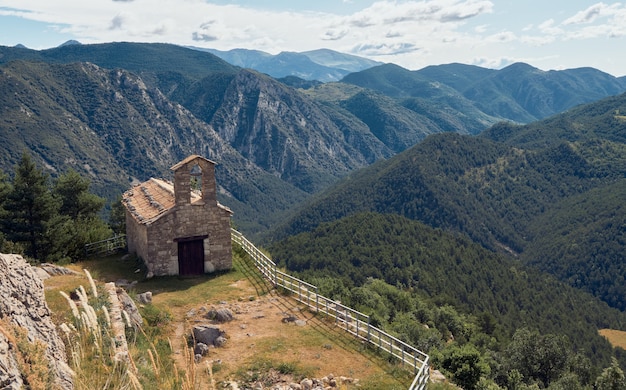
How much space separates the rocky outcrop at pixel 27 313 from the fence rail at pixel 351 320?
9.95 m

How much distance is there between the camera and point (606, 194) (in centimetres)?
19125

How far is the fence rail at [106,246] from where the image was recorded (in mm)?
36537

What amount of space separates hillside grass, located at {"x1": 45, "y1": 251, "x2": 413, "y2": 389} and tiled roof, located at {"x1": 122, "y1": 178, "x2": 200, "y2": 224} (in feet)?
13.0

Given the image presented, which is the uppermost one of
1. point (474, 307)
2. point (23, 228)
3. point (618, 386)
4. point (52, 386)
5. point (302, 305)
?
point (52, 386)

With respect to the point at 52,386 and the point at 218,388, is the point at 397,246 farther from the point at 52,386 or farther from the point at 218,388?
the point at 52,386

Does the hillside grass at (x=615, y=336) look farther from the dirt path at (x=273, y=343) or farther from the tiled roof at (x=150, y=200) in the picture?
the tiled roof at (x=150, y=200)

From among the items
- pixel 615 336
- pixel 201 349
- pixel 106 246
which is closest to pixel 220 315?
pixel 201 349

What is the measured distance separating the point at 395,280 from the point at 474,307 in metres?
17.2

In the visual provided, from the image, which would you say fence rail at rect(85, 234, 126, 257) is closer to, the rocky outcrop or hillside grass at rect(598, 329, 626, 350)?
the rocky outcrop

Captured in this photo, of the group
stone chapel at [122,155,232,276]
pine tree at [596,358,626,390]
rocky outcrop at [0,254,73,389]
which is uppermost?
rocky outcrop at [0,254,73,389]

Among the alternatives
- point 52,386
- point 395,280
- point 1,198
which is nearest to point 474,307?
point 395,280

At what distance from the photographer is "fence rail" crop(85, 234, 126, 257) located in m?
36.5

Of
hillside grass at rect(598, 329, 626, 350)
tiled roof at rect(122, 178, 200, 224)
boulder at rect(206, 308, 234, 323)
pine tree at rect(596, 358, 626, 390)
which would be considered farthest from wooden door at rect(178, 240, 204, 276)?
hillside grass at rect(598, 329, 626, 350)

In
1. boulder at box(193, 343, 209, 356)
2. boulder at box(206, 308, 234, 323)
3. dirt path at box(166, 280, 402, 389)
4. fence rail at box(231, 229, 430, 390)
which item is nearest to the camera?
fence rail at box(231, 229, 430, 390)
